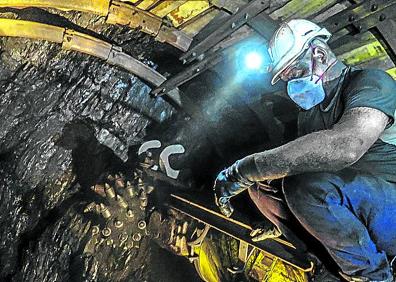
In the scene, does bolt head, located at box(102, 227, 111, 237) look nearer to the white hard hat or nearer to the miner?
the miner

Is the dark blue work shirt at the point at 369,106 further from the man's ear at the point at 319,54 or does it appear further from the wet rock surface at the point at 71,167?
the wet rock surface at the point at 71,167

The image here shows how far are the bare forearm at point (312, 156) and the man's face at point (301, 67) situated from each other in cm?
51

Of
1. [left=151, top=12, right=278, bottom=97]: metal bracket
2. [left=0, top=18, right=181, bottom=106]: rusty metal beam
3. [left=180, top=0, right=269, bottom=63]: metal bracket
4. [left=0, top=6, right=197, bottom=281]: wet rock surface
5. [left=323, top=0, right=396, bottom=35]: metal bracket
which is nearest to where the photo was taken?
[left=323, top=0, right=396, bottom=35]: metal bracket

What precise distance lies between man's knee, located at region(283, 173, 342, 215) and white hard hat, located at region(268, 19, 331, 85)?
70 cm

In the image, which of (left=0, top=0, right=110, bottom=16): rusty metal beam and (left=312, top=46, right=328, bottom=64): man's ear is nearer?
(left=312, top=46, right=328, bottom=64): man's ear

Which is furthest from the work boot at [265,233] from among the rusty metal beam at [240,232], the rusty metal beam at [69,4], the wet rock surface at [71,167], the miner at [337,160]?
the rusty metal beam at [69,4]

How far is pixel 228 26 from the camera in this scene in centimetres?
428

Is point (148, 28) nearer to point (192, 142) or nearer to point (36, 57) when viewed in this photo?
point (36, 57)

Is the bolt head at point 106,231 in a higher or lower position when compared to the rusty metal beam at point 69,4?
lower

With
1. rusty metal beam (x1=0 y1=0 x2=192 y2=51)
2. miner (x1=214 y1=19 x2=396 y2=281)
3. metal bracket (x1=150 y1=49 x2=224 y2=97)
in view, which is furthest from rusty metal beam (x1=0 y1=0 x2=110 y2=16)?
miner (x1=214 y1=19 x2=396 y2=281)

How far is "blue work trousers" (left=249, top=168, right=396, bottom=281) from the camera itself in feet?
9.51

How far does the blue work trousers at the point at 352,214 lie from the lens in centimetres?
290

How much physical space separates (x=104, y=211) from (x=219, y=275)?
149cm

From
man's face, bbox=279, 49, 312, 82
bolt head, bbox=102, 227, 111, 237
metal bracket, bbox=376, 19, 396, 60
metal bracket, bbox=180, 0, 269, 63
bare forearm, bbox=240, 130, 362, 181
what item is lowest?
bare forearm, bbox=240, 130, 362, 181
